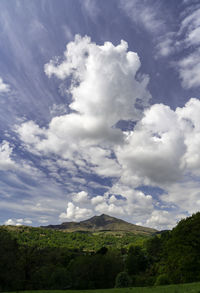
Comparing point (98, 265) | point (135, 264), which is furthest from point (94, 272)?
point (135, 264)

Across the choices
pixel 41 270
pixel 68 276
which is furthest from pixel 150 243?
pixel 41 270

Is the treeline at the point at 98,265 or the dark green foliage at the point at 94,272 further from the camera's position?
the dark green foliage at the point at 94,272

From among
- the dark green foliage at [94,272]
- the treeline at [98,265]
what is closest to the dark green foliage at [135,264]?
the treeline at [98,265]

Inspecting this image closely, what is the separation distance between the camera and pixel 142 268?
115875mm

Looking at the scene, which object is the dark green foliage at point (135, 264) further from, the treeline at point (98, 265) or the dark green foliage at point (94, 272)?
the dark green foliage at point (94, 272)

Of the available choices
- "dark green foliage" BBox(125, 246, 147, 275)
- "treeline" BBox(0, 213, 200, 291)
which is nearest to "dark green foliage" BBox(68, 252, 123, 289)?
"treeline" BBox(0, 213, 200, 291)

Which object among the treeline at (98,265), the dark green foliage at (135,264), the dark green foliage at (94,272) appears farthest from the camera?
the dark green foliage at (135,264)

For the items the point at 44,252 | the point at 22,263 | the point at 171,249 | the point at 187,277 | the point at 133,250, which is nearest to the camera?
the point at 187,277

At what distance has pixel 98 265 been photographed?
308ft

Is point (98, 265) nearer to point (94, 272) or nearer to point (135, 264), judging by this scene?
point (94, 272)

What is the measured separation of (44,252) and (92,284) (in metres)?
36.0

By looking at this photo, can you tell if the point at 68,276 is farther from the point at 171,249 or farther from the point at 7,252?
the point at 171,249

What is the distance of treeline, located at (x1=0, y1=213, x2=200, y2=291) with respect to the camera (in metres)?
37.8

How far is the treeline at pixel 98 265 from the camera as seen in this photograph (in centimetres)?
3784
